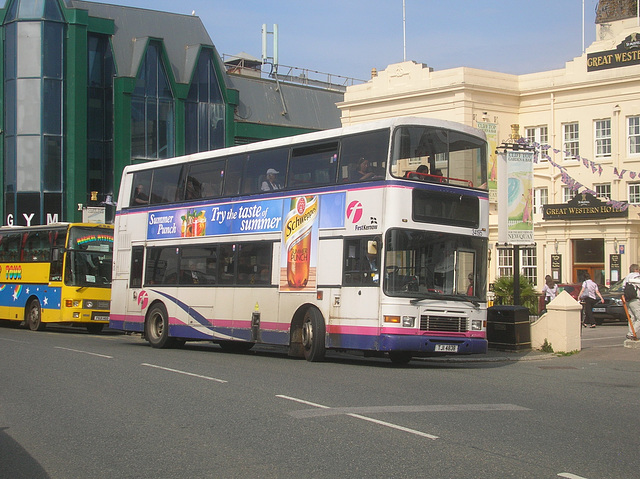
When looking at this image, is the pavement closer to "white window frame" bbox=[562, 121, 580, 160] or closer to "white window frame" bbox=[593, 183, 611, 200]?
"white window frame" bbox=[593, 183, 611, 200]

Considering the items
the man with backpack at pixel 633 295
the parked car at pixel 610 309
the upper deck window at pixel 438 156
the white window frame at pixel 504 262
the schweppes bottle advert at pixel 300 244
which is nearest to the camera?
the upper deck window at pixel 438 156

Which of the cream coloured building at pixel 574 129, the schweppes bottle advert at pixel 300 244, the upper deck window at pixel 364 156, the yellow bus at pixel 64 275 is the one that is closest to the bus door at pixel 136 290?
the schweppes bottle advert at pixel 300 244

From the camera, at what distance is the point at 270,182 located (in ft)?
59.2

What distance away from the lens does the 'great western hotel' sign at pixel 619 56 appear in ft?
153

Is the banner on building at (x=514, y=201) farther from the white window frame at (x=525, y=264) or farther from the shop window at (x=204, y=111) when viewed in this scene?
the shop window at (x=204, y=111)

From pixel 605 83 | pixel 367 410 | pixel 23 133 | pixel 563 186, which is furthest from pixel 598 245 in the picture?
pixel 367 410

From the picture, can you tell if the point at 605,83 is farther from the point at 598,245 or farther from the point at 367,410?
the point at 367,410

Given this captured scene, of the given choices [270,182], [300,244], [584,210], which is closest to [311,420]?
[300,244]

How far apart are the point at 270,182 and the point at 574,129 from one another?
3574 cm

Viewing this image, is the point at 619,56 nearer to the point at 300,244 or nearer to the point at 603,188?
the point at 603,188

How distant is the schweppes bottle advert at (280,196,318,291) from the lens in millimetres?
16828

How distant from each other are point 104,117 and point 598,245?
29048mm

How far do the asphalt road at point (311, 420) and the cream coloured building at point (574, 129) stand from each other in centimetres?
3115

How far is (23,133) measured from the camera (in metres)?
47.8
